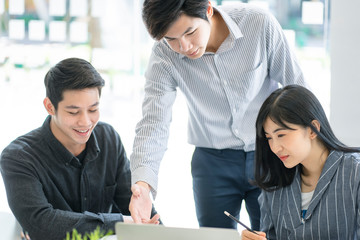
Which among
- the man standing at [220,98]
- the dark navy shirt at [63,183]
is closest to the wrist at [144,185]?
the man standing at [220,98]

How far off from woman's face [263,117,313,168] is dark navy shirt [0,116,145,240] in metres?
0.58

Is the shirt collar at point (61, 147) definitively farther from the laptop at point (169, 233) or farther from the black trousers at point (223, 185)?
the laptop at point (169, 233)

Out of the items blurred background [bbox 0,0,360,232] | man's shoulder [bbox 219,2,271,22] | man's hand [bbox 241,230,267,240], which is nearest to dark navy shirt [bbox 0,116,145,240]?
man's hand [bbox 241,230,267,240]

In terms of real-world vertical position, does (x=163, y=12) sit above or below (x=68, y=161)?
above

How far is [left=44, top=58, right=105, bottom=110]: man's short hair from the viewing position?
201 cm

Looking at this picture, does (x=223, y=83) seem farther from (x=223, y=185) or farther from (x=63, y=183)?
(x=63, y=183)

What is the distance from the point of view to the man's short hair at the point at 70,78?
201 cm

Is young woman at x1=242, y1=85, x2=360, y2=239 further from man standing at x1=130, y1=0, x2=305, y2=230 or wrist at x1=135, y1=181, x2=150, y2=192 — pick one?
wrist at x1=135, y1=181, x2=150, y2=192

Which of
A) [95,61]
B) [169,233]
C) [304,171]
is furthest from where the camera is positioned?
[95,61]

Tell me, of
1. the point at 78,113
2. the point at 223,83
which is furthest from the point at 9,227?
the point at 223,83

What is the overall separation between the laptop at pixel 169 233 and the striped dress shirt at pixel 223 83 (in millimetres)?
526

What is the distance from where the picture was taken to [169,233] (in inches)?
49.7

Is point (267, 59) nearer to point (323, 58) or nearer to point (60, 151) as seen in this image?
point (60, 151)

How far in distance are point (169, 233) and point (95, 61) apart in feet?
8.15
